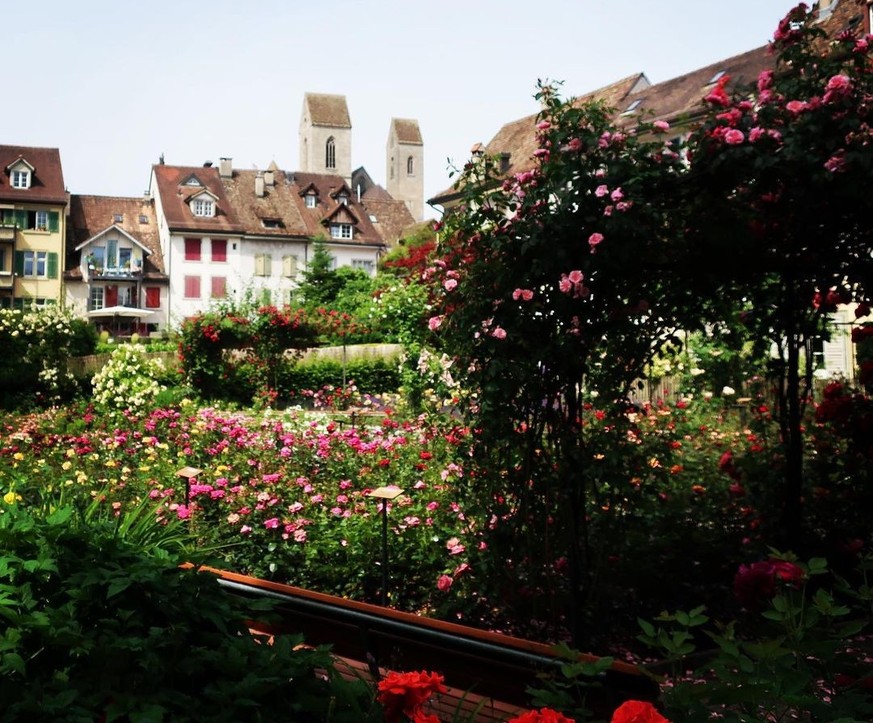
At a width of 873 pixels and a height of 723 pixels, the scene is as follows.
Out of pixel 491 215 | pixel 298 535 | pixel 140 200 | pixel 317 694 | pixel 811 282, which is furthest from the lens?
pixel 140 200

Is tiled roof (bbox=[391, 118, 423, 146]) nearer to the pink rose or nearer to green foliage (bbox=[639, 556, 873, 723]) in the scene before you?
the pink rose

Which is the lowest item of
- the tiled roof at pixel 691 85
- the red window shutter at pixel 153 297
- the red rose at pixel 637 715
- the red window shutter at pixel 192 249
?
the red rose at pixel 637 715

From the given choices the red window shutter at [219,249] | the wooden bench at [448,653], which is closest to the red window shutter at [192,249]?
the red window shutter at [219,249]

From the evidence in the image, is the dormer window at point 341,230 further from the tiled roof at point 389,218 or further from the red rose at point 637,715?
the red rose at point 637,715

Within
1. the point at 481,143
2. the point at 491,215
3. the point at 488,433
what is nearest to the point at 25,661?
the point at 488,433

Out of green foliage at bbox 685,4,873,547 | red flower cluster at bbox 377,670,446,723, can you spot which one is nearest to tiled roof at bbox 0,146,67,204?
green foliage at bbox 685,4,873,547

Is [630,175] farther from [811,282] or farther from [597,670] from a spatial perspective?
[597,670]

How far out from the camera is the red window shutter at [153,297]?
4950cm

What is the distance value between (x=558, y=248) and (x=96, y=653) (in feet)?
9.12

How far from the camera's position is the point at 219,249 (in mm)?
50469

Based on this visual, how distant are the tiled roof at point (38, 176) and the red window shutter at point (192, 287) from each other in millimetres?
7030

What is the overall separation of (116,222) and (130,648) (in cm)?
5187

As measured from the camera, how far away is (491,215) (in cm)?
475

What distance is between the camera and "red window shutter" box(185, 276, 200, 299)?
49.7 metres
